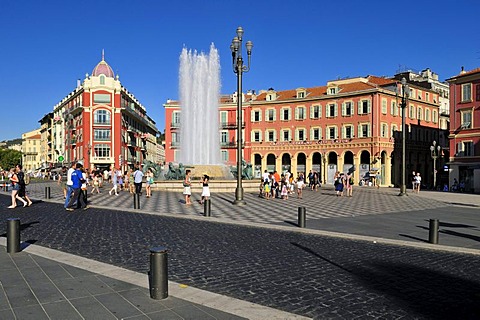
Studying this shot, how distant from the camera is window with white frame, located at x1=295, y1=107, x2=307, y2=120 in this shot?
62594 mm

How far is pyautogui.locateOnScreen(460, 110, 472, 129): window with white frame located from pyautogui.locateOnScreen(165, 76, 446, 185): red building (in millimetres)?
11855

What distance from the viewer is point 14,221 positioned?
824 centimetres

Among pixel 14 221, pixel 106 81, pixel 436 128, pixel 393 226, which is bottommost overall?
pixel 393 226

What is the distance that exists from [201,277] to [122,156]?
2731 inches

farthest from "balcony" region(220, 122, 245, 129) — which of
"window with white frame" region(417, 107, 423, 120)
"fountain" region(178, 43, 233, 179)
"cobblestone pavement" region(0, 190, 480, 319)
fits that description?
"cobblestone pavement" region(0, 190, 480, 319)

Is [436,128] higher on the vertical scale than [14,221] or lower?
higher

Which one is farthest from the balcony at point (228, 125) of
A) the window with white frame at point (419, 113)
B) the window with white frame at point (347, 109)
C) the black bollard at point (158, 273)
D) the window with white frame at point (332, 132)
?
the black bollard at point (158, 273)

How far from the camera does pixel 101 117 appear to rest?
69.7 metres

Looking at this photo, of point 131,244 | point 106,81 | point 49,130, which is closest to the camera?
point 131,244

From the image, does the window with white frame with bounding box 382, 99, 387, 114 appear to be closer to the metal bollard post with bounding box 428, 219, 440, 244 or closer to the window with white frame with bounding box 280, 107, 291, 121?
the window with white frame with bounding box 280, 107, 291, 121

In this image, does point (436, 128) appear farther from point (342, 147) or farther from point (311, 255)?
point (311, 255)

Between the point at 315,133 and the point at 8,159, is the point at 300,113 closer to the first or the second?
the point at 315,133

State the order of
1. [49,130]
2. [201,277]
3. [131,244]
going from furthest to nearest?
1. [49,130]
2. [131,244]
3. [201,277]

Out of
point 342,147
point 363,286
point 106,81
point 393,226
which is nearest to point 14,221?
point 363,286
